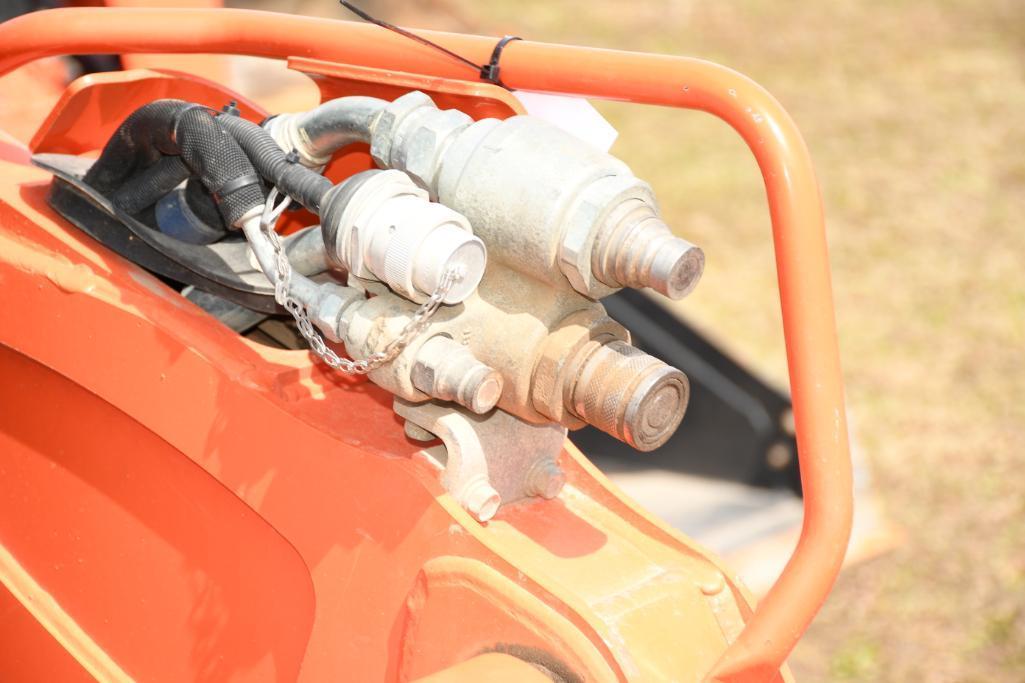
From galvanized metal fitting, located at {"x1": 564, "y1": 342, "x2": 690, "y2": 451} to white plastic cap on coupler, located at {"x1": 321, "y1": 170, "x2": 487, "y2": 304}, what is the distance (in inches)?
5.3

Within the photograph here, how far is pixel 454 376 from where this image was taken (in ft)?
3.83

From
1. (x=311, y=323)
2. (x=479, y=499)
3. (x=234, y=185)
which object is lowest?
(x=479, y=499)

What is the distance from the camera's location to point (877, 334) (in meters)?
3.88

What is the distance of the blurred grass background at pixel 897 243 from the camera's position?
2768 mm

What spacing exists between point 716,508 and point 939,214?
2615 millimetres

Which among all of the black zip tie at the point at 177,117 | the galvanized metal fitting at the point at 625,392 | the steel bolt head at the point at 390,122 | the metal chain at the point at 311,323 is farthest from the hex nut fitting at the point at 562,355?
the black zip tie at the point at 177,117

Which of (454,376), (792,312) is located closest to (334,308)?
(454,376)

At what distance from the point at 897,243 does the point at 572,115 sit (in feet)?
11.6

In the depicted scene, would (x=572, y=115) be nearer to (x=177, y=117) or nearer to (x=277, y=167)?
(x=277, y=167)

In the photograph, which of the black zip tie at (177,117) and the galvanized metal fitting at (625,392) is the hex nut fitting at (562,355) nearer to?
the galvanized metal fitting at (625,392)

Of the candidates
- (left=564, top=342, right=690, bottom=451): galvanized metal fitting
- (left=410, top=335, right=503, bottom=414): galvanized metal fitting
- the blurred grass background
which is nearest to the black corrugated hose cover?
(left=410, top=335, right=503, bottom=414): galvanized metal fitting

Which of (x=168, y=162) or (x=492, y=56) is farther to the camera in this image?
(x=168, y=162)

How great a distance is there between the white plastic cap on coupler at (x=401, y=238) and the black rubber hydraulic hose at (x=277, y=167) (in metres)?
0.06

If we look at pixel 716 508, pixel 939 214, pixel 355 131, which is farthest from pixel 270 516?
pixel 939 214
